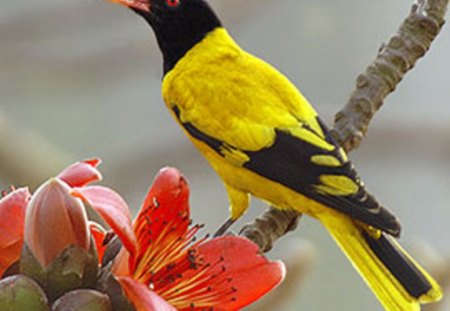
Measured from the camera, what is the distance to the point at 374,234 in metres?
1.63

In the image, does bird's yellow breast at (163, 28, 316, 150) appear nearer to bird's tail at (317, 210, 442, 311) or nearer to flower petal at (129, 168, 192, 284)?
bird's tail at (317, 210, 442, 311)

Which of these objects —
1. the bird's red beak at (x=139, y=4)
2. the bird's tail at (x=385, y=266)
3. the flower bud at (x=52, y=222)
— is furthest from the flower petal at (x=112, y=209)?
the bird's red beak at (x=139, y=4)

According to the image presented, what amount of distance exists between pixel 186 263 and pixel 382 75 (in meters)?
0.57

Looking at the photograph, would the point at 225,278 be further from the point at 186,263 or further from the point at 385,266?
the point at 385,266

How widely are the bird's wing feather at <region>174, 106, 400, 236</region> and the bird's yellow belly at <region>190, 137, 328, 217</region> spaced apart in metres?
0.02

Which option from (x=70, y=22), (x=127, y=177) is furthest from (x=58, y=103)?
(x=127, y=177)

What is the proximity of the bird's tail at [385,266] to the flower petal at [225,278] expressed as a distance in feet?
1.65

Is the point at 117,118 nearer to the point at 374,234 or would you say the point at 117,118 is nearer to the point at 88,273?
the point at 374,234

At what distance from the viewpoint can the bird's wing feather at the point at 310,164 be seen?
1.60 metres

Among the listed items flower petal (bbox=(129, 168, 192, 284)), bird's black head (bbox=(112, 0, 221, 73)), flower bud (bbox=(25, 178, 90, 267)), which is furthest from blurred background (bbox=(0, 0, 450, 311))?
flower bud (bbox=(25, 178, 90, 267))

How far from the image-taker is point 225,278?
0.89 meters

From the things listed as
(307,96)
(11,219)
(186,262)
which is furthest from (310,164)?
(307,96)

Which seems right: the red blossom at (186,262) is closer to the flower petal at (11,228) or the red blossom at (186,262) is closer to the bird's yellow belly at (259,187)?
the flower petal at (11,228)

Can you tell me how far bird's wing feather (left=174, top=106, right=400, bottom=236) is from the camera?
1598 mm
